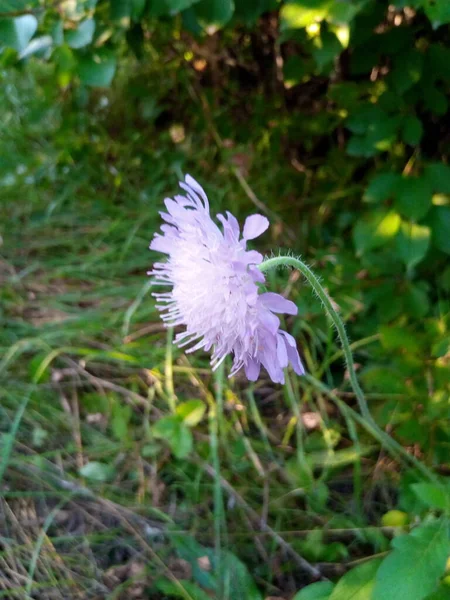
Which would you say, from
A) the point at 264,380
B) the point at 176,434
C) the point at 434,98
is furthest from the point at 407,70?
the point at 176,434

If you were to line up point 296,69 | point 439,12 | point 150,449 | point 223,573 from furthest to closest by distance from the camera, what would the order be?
point 296,69, point 150,449, point 223,573, point 439,12

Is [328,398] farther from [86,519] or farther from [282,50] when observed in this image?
[282,50]

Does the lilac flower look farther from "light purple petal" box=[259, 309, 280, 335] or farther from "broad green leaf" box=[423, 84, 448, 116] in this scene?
"broad green leaf" box=[423, 84, 448, 116]

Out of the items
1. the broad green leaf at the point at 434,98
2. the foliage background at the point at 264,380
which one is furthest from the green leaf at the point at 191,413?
the broad green leaf at the point at 434,98

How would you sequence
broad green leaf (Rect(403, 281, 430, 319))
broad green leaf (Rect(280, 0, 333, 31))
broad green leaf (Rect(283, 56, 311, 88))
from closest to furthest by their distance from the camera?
1. broad green leaf (Rect(280, 0, 333, 31))
2. broad green leaf (Rect(403, 281, 430, 319))
3. broad green leaf (Rect(283, 56, 311, 88))

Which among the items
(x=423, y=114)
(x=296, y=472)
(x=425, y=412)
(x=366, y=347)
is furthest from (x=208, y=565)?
(x=423, y=114)

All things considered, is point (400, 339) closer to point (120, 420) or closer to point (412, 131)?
point (412, 131)

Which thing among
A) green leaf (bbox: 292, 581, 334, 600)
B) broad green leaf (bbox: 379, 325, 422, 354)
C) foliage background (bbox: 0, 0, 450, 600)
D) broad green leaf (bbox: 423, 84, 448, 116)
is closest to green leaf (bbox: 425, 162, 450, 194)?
Answer: foliage background (bbox: 0, 0, 450, 600)

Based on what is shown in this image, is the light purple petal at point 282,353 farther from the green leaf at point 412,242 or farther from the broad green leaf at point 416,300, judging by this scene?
the broad green leaf at point 416,300
